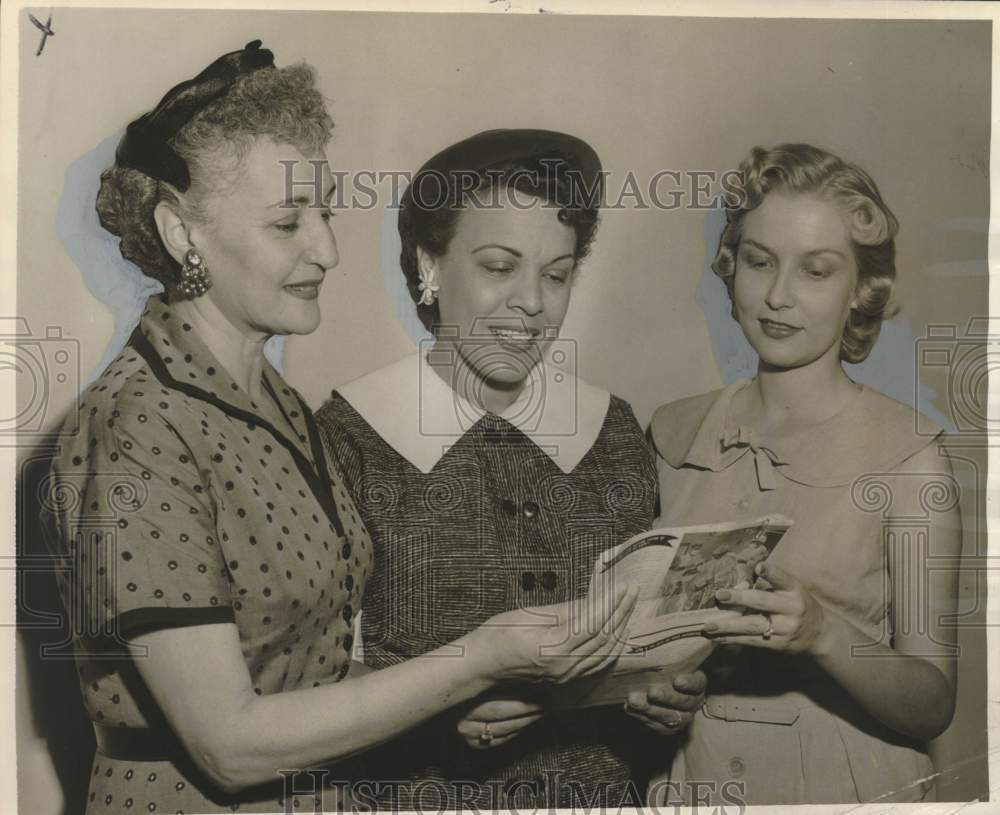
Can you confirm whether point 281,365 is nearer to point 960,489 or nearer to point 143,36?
point 143,36

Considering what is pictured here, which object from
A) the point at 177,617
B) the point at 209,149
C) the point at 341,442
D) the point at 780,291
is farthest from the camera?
the point at 780,291

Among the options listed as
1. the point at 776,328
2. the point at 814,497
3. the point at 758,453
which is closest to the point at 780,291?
the point at 776,328

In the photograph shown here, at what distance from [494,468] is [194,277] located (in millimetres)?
775

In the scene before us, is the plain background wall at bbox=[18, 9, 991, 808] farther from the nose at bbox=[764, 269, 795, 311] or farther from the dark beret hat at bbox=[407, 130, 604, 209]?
the nose at bbox=[764, 269, 795, 311]

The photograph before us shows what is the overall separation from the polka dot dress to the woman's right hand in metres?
0.32

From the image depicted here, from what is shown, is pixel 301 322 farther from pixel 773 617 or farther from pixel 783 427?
pixel 773 617

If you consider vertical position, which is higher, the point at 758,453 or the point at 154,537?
the point at 758,453

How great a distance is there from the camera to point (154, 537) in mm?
2523

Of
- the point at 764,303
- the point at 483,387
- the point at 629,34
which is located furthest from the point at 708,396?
the point at 629,34

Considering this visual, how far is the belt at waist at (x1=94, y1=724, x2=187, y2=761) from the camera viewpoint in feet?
8.32

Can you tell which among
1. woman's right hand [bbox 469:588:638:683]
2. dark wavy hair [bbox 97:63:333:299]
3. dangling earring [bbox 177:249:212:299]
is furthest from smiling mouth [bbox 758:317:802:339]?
dangling earring [bbox 177:249:212:299]

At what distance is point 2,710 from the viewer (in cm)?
276

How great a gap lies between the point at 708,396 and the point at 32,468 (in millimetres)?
1540

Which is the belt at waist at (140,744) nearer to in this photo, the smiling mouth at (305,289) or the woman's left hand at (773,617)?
the smiling mouth at (305,289)
